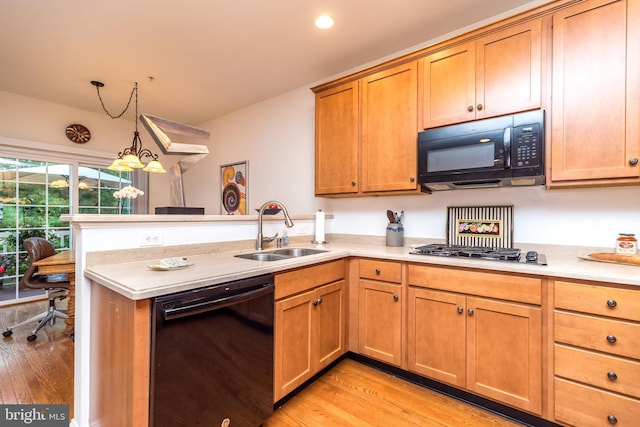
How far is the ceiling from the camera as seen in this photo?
2.11 metres

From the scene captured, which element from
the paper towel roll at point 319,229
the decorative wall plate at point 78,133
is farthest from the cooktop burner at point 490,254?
the decorative wall plate at point 78,133

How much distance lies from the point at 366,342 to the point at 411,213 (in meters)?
Result: 1.14

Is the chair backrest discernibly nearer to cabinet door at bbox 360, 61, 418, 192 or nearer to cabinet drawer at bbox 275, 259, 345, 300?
cabinet drawer at bbox 275, 259, 345, 300

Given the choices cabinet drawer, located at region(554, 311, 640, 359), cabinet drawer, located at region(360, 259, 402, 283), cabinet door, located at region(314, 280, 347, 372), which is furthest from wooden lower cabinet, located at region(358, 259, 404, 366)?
cabinet drawer, located at region(554, 311, 640, 359)

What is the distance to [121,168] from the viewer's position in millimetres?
3264

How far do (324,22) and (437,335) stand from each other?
238cm

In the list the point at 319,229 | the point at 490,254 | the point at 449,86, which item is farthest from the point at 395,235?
the point at 449,86

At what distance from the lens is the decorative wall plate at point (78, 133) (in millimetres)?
4090

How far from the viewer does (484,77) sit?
1.92 metres

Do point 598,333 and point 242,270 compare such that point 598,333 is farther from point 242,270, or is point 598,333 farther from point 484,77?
point 242,270

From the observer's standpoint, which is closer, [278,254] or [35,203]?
[278,254]

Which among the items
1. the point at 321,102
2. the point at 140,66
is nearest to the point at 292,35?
the point at 321,102

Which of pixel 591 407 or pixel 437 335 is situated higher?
pixel 437 335

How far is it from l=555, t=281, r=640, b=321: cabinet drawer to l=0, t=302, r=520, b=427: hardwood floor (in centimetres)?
77
